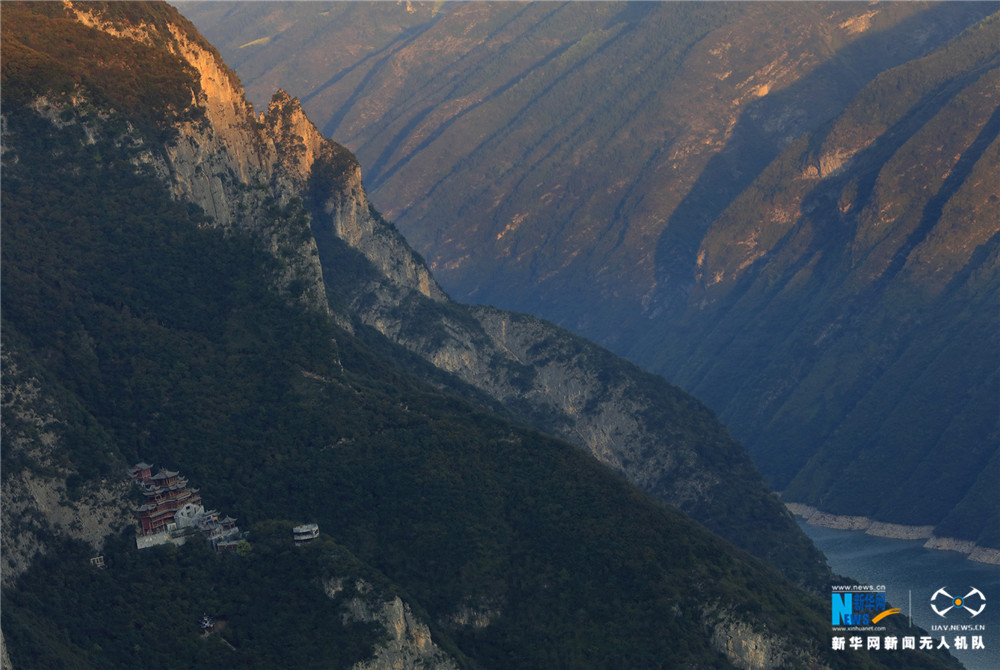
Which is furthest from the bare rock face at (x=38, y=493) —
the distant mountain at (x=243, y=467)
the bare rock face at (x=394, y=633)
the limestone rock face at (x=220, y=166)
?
the limestone rock face at (x=220, y=166)

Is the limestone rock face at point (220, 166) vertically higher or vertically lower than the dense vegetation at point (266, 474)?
higher

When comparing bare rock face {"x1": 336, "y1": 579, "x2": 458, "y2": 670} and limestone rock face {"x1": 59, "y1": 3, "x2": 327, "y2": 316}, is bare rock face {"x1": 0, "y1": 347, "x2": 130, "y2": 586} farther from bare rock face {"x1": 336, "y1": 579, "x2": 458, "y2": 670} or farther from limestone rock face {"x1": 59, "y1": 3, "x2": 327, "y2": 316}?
limestone rock face {"x1": 59, "y1": 3, "x2": 327, "y2": 316}

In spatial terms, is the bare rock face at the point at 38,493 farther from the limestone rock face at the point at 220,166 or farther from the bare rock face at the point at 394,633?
the limestone rock face at the point at 220,166

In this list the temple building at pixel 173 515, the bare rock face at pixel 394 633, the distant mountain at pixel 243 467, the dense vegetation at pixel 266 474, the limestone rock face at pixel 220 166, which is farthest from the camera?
the limestone rock face at pixel 220 166

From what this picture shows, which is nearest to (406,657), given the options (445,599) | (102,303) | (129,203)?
(445,599)

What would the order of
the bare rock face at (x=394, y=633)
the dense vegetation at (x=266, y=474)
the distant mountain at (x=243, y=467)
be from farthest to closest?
1. the dense vegetation at (x=266, y=474)
2. the distant mountain at (x=243, y=467)
3. the bare rock face at (x=394, y=633)

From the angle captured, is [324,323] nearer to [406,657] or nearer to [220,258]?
[220,258]

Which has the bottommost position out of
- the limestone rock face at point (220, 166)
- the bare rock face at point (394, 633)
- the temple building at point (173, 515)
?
the bare rock face at point (394, 633)

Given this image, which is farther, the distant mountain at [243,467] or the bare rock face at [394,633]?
the distant mountain at [243,467]

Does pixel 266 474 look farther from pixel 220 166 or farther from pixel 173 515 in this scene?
pixel 220 166
